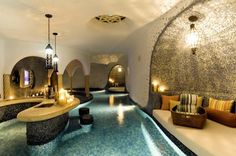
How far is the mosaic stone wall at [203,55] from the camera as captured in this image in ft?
12.3

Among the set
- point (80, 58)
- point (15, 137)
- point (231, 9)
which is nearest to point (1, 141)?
point (15, 137)

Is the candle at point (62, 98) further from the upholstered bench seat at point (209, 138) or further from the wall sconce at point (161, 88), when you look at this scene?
the wall sconce at point (161, 88)

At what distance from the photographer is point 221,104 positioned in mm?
3979

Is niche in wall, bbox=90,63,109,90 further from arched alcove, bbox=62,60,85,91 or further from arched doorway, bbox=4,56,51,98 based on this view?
arched doorway, bbox=4,56,51,98

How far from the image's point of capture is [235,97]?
12.7ft

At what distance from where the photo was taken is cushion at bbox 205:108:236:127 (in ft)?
10.9

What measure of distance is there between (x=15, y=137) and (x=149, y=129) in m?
3.52

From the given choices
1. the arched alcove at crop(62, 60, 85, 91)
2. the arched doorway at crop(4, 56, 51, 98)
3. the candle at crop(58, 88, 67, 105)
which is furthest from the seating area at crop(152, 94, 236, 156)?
the arched alcove at crop(62, 60, 85, 91)

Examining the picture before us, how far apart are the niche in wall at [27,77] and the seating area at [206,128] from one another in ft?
27.4

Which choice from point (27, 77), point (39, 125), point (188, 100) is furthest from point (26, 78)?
point (188, 100)

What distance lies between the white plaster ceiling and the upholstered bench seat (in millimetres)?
2613

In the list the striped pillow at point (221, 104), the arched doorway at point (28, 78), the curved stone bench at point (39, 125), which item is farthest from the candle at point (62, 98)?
the arched doorway at point (28, 78)

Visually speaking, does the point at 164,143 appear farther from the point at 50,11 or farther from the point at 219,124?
the point at 50,11

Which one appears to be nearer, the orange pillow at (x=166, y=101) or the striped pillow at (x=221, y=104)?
the striped pillow at (x=221, y=104)
